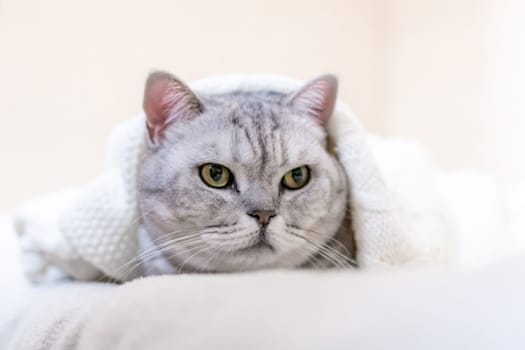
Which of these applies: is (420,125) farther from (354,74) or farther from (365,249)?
(365,249)

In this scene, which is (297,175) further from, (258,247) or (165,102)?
(165,102)

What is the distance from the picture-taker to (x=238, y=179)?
0.86 metres

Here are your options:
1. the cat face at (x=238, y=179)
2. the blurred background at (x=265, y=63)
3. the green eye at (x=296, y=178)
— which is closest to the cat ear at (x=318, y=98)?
the cat face at (x=238, y=179)

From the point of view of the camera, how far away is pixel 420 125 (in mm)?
2242

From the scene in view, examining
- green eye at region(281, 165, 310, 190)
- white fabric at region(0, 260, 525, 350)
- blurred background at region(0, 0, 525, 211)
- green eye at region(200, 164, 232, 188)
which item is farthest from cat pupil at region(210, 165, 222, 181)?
blurred background at region(0, 0, 525, 211)

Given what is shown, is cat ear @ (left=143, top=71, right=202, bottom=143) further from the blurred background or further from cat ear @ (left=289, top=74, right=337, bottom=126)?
the blurred background

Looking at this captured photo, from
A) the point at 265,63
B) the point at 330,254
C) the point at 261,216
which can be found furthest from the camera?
the point at 265,63

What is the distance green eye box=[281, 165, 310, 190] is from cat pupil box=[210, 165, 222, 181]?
0.35 ft

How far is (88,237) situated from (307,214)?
0.41 meters

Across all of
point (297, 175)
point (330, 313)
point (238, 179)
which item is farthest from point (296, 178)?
point (330, 313)

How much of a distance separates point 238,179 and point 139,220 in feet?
0.85

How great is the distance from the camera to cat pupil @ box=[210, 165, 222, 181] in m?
0.87

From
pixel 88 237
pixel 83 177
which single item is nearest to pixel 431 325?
pixel 88 237

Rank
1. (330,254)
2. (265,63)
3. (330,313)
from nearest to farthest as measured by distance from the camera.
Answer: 1. (330,313)
2. (330,254)
3. (265,63)
